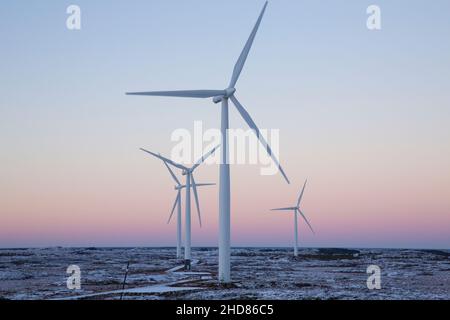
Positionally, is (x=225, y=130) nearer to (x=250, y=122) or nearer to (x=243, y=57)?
(x=250, y=122)

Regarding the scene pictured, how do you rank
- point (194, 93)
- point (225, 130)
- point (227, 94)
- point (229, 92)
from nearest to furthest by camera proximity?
1. point (225, 130)
2. point (229, 92)
3. point (227, 94)
4. point (194, 93)

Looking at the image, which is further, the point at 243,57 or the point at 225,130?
the point at 243,57

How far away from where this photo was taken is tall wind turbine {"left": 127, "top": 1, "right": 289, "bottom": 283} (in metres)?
41.2

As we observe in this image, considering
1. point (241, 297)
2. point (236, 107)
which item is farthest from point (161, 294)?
point (236, 107)

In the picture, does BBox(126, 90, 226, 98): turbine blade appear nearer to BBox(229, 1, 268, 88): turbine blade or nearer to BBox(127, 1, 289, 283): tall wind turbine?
BBox(127, 1, 289, 283): tall wind turbine

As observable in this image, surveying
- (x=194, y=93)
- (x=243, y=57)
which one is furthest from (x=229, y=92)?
(x=243, y=57)

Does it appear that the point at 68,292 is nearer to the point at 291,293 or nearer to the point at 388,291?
the point at 291,293

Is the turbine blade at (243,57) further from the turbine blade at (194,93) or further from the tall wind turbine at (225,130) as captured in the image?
the turbine blade at (194,93)

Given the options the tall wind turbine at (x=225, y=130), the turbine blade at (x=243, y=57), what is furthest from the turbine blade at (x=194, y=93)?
the turbine blade at (x=243, y=57)

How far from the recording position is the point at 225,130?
42125mm

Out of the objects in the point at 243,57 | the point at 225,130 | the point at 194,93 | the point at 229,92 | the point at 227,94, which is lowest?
the point at 225,130

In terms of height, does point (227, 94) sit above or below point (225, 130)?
above

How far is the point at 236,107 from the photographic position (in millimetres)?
43500
